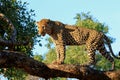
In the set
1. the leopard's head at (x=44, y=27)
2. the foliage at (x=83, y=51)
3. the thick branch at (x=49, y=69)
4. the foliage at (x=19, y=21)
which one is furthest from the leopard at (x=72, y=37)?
the foliage at (x=83, y=51)

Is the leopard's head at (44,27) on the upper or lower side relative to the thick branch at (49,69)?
upper

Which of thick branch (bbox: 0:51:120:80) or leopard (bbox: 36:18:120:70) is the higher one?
leopard (bbox: 36:18:120:70)

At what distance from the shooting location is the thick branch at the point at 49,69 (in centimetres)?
945

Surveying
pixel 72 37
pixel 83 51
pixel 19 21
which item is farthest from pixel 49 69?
pixel 83 51

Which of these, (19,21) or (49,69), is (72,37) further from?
(19,21)

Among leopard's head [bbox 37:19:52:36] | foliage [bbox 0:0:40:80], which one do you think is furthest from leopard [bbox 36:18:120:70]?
foliage [bbox 0:0:40:80]

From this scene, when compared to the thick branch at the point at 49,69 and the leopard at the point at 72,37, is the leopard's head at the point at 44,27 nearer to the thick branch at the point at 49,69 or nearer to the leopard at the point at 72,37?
the leopard at the point at 72,37

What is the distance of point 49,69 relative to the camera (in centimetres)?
975

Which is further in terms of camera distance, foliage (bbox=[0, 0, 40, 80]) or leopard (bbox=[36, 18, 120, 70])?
foliage (bbox=[0, 0, 40, 80])

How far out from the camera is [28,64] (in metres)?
9.55

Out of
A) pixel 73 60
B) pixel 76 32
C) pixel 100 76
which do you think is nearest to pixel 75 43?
pixel 76 32

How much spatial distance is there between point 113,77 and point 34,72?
5.77ft

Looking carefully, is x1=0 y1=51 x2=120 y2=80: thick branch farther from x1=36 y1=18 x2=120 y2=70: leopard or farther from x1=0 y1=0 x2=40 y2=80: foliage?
x1=0 y1=0 x2=40 y2=80: foliage

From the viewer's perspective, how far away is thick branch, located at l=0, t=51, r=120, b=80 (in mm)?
9453
